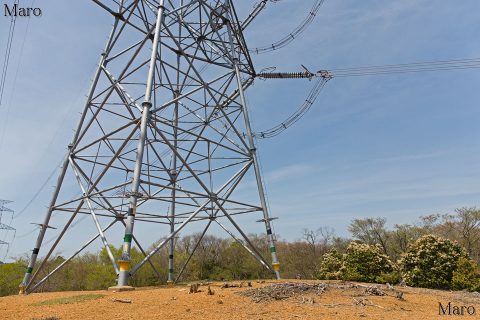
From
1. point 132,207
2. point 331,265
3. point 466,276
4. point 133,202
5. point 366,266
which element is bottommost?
point 466,276

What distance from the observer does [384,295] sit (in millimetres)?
9250

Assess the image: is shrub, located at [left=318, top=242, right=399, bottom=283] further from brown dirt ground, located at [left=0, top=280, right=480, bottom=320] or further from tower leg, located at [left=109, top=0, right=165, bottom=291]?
tower leg, located at [left=109, top=0, right=165, bottom=291]

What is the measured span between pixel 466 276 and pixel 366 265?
230 inches

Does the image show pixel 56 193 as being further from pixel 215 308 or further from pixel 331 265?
pixel 331 265

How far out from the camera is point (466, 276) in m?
20.1

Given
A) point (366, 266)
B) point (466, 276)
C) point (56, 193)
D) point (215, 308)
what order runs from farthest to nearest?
point (366, 266) < point (466, 276) < point (56, 193) < point (215, 308)

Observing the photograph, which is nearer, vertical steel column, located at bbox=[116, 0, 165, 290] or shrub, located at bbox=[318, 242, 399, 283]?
vertical steel column, located at bbox=[116, 0, 165, 290]

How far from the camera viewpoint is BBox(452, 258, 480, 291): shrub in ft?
63.7

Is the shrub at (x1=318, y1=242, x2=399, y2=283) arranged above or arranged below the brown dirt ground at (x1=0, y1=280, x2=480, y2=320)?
above

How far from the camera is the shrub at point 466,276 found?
19428 millimetres

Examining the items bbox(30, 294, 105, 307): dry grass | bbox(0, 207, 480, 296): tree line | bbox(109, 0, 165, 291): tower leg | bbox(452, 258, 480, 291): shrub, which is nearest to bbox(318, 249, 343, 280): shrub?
bbox(0, 207, 480, 296): tree line

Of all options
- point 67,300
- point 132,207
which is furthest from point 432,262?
point 67,300

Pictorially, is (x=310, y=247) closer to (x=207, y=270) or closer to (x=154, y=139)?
(x=207, y=270)

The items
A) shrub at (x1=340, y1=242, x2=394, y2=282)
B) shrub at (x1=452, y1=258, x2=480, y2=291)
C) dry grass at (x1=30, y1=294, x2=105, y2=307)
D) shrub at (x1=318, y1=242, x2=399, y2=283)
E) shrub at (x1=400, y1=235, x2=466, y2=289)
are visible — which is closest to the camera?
dry grass at (x1=30, y1=294, x2=105, y2=307)
